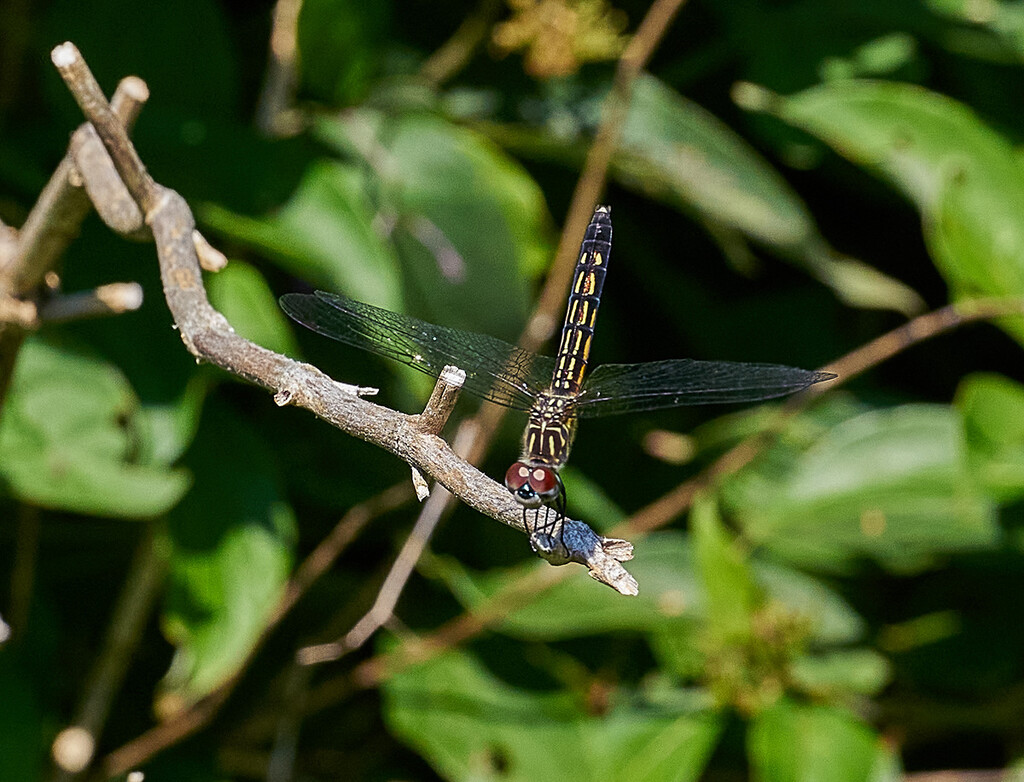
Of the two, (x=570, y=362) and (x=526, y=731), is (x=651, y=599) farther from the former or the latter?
(x=570, y=362)

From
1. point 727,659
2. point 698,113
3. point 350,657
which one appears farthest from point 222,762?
point 698,113

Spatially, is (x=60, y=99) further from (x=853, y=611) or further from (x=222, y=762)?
(x=853, y=611)

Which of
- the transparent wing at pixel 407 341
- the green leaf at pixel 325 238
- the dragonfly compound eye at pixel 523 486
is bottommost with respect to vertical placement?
the dragonfly compound eye at pixel 523 486

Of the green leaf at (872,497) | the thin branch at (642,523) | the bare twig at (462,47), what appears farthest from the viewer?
the bare twig at (462,47)

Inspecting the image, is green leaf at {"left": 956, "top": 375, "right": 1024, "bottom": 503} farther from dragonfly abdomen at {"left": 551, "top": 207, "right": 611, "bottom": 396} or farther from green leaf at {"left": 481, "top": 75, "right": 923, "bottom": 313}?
dragonfly abdomen at {"left": 551, "top": 207, "right": 611, "bottom": 396}

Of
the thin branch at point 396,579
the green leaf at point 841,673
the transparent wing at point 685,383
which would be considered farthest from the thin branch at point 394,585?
the green leaf at point 841,673

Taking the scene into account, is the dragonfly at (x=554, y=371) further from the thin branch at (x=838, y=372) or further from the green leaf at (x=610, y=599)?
the green leaf at (x=610, y=599)

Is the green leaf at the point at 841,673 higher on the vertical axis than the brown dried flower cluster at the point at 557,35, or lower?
lower

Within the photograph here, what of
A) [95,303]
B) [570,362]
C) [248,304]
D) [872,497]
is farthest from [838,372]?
[95,303]
